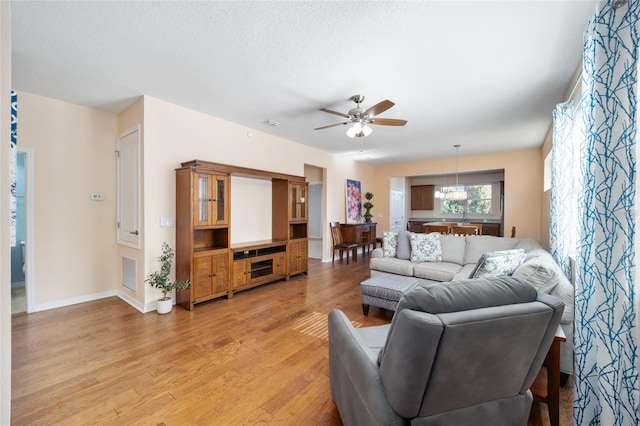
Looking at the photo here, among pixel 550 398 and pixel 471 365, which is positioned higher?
pixel 471 365

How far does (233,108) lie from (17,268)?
15.0 feet

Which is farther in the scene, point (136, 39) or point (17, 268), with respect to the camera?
point (17, 268)

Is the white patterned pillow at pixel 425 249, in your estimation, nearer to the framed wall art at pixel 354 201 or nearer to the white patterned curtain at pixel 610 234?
the white patterned curtain at pixel 610 234

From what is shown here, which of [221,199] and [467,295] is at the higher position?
[221,199]

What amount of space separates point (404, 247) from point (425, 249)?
33 centimetres

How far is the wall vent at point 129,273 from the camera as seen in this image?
370 cm

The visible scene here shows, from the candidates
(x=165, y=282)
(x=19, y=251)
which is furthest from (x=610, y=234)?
(x=19, y=251)

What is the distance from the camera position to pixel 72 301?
368cm

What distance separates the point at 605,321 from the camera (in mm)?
1445

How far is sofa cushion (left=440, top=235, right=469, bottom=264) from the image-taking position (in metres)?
4.37

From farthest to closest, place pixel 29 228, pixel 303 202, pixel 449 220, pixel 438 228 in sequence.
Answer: pixel 449 220 < pixel 438 228 < pixel 303 202 < pixel 29 228

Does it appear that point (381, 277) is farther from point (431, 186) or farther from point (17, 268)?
point (431, 186)

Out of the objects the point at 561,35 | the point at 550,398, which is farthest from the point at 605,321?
the point at 561,35

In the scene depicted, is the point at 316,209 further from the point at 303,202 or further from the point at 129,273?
the point at 129,273
